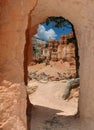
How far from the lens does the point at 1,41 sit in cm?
363

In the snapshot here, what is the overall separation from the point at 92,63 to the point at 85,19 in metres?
0.66

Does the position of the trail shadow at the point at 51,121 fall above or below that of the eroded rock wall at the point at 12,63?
below

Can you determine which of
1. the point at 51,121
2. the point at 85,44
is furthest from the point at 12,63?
the point at 51,121

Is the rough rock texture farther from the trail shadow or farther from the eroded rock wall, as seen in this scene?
the eroded rock wall

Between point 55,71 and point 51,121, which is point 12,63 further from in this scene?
point 55,71

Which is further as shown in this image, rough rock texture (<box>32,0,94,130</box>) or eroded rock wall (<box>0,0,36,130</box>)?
rough rock texture (<box>32,0,94,130</box>)

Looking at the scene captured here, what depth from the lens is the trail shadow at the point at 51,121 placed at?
523cm

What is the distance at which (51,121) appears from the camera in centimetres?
544

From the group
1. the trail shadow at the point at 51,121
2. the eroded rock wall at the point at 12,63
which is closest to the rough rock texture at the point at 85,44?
the trail shadow at the point at 51,121

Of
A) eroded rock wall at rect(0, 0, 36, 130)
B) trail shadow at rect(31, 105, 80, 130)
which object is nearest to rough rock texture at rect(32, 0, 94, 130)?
trail shadow at rect(31, 105, 80, 130)

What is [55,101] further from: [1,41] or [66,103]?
[1,41]

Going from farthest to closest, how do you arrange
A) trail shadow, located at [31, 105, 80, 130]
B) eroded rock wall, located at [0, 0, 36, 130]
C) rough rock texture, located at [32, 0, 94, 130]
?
trail shadow, located at [31, 105, 80, 130], rough rock texture, located at [32, 0, 94, 130], eroded rock wall, located at [0, 0, 36, 130]

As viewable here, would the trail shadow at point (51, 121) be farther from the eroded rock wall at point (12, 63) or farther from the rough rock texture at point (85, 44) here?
the eroded rock wall at point (12, 63)

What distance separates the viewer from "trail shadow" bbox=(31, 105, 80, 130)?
5.23 m
